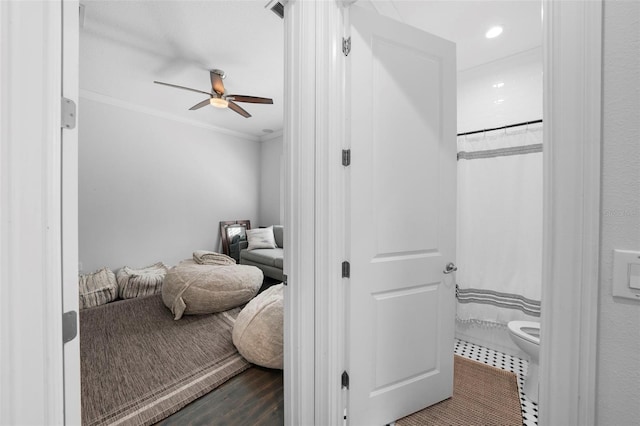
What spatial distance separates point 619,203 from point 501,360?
207cm

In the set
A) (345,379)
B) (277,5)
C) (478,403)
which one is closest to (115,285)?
(345,379)

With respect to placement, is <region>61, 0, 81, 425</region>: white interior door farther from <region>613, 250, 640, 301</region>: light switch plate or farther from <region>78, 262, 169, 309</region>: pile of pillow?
<region>78, 262, 169, 309</region>: pile of pillow

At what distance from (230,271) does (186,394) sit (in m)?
1.43

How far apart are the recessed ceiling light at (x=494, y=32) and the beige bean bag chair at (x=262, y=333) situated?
263 centimetres

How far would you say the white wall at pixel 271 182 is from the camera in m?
5.22

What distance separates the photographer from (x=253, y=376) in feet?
6.07

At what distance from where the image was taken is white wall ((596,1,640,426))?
55cm

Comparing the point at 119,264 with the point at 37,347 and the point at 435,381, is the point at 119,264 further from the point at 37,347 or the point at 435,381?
the point at 435,381

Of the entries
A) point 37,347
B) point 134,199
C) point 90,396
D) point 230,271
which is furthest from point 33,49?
point 134,199

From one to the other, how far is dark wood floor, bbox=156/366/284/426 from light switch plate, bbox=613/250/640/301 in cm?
161

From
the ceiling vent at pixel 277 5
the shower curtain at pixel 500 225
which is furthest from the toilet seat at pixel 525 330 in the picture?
the ceiling vent at pixel 277 5

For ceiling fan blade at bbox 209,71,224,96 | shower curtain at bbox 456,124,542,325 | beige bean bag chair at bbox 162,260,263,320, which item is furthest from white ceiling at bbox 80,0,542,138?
beige bean bag chair at bbox 162,260,263,320

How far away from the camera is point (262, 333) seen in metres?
1.92

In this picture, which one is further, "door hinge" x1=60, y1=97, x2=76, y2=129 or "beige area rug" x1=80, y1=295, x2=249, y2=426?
"beige area rug" x1=80, y1=295, x2=249, y2=426
